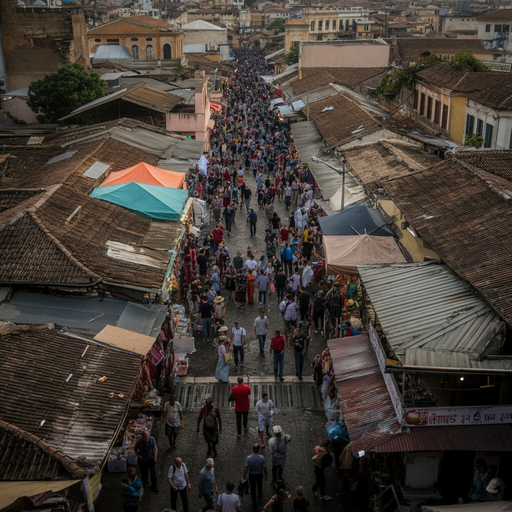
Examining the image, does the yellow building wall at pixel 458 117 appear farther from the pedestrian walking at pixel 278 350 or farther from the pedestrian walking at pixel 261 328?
the pedestrian walking at pixel 278 350

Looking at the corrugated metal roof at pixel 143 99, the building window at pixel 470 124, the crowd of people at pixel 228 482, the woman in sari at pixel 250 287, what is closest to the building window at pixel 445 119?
the building window at pixel 470 124

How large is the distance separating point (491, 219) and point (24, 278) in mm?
8218

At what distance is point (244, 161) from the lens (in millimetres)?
36812

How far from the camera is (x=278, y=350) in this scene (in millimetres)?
14188

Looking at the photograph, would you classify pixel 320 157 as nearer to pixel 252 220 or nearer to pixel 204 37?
pixel 252 220

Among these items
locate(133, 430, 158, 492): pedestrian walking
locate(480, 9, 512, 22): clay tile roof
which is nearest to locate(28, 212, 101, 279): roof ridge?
locate(133, 430, 158, 492): pedestrian walking

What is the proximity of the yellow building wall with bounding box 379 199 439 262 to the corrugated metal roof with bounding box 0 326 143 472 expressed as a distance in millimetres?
6514

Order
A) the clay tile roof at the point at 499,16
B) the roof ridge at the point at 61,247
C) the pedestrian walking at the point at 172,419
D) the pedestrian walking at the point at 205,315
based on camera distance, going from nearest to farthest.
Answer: the pedestrian walking at the point at 172,419
the roof ridge at the point at 61,247
the pedestrian walking at the point at 205,315
the clay tile roof at the point at 499,16

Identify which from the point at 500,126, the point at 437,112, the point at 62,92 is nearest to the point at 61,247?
the point at 500,126

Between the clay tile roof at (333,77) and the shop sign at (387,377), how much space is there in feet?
106

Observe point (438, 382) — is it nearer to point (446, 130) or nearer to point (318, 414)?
point (318, 414)

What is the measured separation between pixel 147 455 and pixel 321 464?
249cm

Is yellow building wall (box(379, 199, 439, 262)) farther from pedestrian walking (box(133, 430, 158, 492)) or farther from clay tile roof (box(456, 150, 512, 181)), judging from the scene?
pedestrian walking (box(133, 430, 158, 492))

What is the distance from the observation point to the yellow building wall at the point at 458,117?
2958cm
